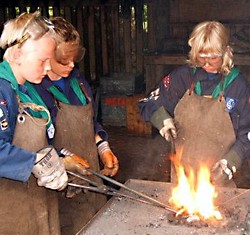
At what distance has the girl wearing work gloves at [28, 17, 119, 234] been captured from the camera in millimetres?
3096

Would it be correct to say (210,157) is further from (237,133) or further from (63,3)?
(63,3)

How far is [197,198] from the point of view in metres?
2.95

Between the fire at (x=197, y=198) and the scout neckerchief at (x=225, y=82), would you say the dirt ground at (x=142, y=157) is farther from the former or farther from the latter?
the fire at (x=197, y=198)

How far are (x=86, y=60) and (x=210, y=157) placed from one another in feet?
17.1

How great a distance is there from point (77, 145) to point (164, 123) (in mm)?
617

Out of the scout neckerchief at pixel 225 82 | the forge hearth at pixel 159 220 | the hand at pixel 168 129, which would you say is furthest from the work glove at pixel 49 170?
the scout neckerchief at pixel 225 82

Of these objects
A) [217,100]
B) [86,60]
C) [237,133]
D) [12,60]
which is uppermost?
[12,60]

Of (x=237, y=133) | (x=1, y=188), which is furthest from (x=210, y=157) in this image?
(x=1, y=188)

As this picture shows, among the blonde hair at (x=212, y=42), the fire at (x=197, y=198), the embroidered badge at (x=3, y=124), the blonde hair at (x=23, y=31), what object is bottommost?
the fire at (x=197, y=198)

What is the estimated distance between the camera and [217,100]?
3426mm

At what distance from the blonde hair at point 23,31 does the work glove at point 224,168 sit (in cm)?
135

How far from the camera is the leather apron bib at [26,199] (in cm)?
273

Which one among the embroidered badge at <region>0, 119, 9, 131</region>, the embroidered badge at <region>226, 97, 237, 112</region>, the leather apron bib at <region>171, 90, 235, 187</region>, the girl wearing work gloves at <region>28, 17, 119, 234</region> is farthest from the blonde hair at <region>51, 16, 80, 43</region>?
the embroidered badge at <region>226, 97, 237, 112</region>

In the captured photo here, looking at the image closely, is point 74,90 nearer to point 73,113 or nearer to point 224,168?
point 73,113
